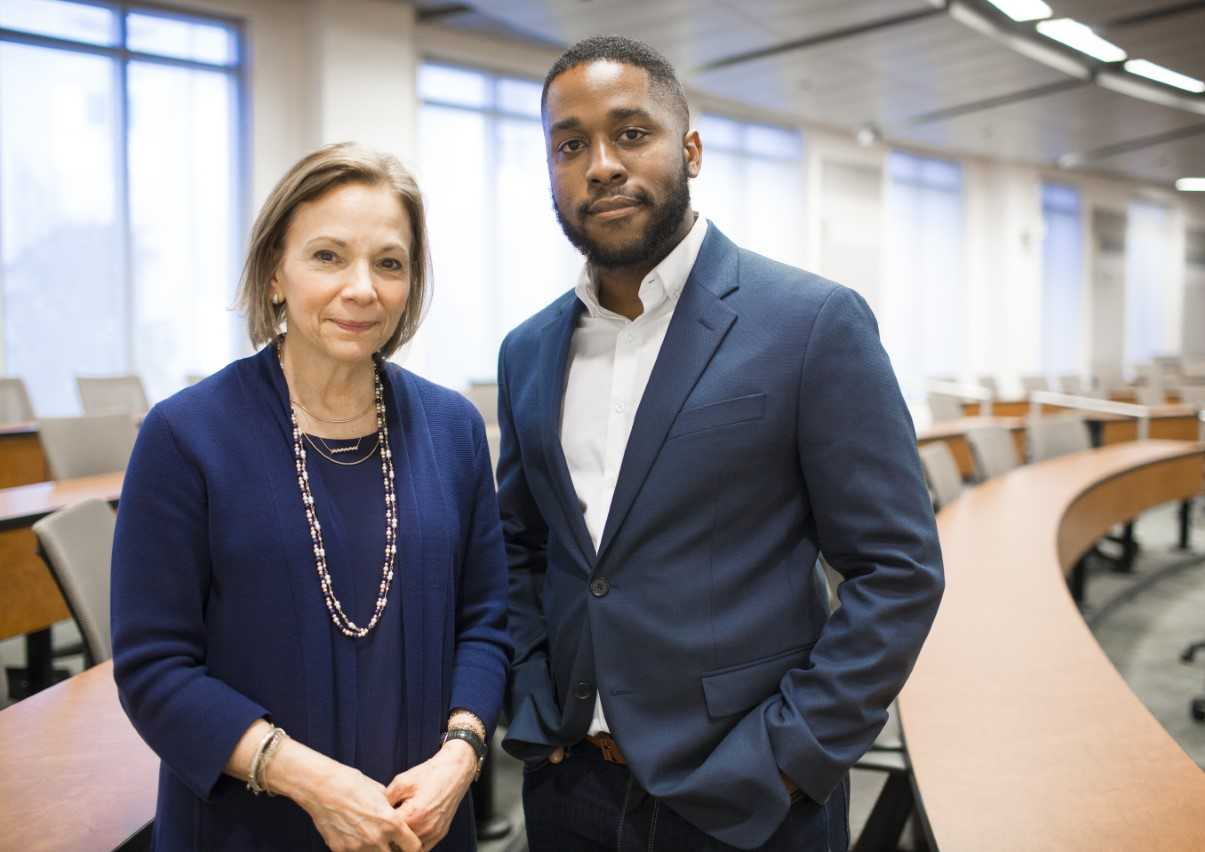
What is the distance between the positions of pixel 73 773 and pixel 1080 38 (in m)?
8.89

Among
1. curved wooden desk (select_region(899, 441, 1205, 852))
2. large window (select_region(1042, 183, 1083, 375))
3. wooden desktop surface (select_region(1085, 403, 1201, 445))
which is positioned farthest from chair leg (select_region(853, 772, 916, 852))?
large window (select_region(1042, 183, 1083, 375))

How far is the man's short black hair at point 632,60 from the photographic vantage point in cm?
132

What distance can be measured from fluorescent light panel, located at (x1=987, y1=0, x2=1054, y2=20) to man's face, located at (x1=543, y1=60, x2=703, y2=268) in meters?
6.82

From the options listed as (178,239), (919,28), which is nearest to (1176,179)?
(919,28)

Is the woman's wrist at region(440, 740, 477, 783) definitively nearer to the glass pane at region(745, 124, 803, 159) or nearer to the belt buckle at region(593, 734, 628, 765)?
the belt buckle at region(593, 734, 628, 765)

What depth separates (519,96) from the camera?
9.16 metres

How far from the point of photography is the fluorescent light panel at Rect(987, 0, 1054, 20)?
6.97 metres

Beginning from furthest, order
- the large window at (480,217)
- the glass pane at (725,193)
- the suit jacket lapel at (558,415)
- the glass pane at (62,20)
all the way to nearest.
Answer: the glass pane at (725,193) < the large window at (480,217) < the glass pane at (62,20) < the suit jacket lapel at (558,415)

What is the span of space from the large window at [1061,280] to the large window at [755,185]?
5.17 metres

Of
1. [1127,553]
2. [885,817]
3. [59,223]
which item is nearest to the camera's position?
[885,817]

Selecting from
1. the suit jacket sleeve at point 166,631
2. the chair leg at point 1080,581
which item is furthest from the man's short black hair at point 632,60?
the chair leg at point 1080,581

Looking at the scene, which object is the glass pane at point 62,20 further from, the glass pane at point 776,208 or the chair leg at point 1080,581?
the chair leg at point 1080,581

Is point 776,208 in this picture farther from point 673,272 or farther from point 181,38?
point 673,272

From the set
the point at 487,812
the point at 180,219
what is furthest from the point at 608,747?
the point at 180,219
